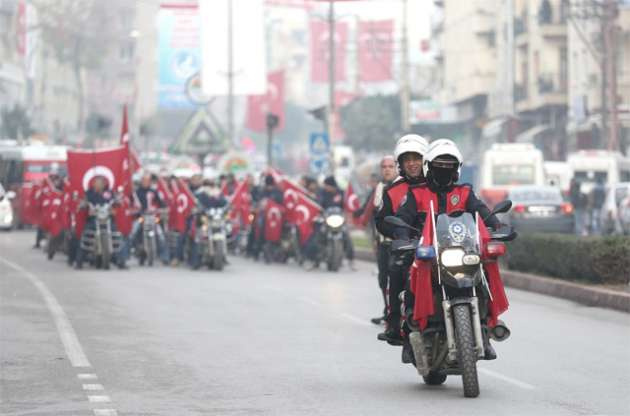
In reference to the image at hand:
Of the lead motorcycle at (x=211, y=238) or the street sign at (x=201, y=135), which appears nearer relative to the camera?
the lead motorcycle at (x=211, y=238)

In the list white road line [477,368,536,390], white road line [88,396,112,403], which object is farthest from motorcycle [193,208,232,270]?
white road line [88,396,112,403]

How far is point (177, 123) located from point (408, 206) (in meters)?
129

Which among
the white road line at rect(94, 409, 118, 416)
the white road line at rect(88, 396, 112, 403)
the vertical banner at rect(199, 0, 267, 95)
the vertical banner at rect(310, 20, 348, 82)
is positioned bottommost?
the white road line at rect(88, 396, 112, 403)

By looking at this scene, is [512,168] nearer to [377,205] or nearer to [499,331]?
[377,205]

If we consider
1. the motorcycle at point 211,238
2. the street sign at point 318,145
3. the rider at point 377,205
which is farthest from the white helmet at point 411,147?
the street sign at point 318,145

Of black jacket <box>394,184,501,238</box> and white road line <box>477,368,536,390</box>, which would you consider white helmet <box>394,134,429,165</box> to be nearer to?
black jacket <box>394,184,501,238</box>

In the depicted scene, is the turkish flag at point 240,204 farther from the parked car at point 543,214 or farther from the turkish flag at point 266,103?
the turkish flag at point 266,103

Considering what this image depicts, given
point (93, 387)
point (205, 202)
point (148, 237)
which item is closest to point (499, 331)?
point (93, 387)

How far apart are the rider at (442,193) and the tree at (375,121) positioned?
93.4m

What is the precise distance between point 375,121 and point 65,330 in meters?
90.7

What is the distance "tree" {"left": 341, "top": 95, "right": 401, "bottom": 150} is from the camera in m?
106

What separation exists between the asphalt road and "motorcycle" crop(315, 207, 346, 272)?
479cm

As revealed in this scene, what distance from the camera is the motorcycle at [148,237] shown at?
30.4 meters

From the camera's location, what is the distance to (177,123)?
139 m
